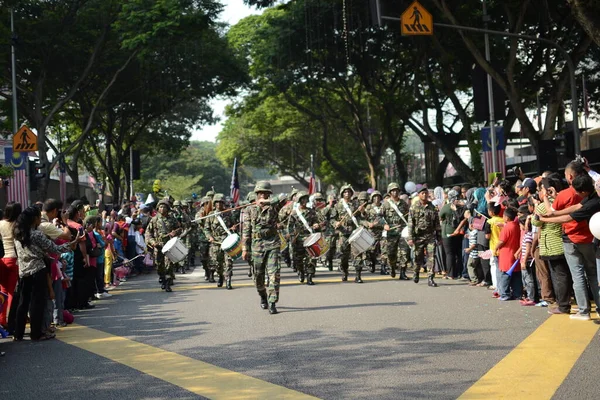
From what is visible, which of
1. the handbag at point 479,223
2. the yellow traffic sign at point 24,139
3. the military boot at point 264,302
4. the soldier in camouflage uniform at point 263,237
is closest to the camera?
the soldier in camouflage uniform at point 263,237

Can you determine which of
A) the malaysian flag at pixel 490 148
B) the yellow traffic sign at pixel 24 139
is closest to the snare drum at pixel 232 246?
the yellow traffic sign at pixel 24 139

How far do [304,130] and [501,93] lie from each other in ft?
98.6

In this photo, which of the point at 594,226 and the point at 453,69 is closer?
the point at 594,226

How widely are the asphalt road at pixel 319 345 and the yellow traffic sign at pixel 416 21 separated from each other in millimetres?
6350

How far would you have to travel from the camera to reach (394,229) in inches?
691

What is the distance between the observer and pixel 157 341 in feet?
32.4


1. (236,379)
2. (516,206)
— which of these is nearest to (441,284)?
(516,206)

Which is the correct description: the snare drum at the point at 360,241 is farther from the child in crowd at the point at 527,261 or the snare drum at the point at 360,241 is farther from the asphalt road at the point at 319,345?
the child in crowd at the point at 527,261

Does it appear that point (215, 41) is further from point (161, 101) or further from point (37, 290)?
point (37, 290)

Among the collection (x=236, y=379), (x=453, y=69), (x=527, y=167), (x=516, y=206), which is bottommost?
(x=236, y=379)

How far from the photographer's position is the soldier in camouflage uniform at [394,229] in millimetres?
17500

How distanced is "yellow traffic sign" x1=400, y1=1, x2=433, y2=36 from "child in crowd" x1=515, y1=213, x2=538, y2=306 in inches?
271

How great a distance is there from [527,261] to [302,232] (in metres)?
6.67

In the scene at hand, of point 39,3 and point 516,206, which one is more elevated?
point 39,3
